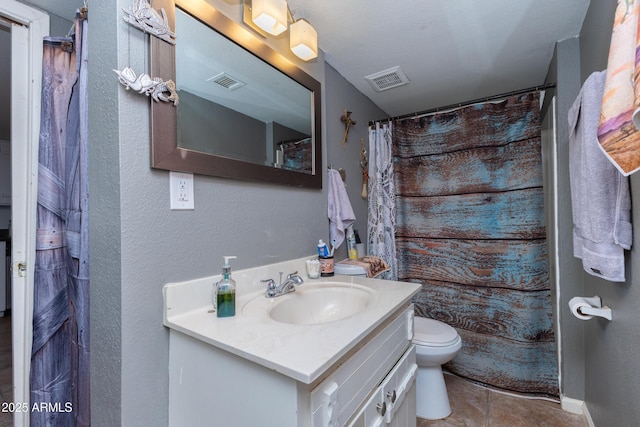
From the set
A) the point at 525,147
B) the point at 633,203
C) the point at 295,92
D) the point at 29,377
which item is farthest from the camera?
the point at 525,147

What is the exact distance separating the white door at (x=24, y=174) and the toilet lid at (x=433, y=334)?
166 centimetres

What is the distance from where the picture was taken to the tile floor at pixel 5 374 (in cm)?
152

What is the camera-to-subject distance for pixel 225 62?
110 centimetres

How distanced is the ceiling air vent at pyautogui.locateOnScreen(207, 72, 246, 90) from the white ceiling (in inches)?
11.7

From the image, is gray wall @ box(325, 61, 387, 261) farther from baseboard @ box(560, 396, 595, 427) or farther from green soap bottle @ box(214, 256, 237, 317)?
baseboard @ box(560, 396, 595, 427)

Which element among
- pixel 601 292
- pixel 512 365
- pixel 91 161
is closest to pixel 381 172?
pixel 601 292

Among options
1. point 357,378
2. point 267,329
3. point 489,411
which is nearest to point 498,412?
point 489,411

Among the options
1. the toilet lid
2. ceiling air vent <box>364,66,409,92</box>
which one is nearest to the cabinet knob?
the toilet lid

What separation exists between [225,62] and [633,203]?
1505 millimetres

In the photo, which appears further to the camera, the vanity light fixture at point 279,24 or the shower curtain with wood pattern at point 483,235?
the shower curtain with wood pattern at point 483,235

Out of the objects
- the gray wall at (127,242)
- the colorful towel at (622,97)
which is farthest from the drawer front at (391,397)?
the colorful towel at (622,97)

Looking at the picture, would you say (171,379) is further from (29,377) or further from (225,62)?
(225,62)

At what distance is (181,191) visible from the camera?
91cm

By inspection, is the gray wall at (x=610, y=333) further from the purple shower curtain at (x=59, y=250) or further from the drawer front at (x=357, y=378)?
the purple shower curtain at (x=59, y=250)
